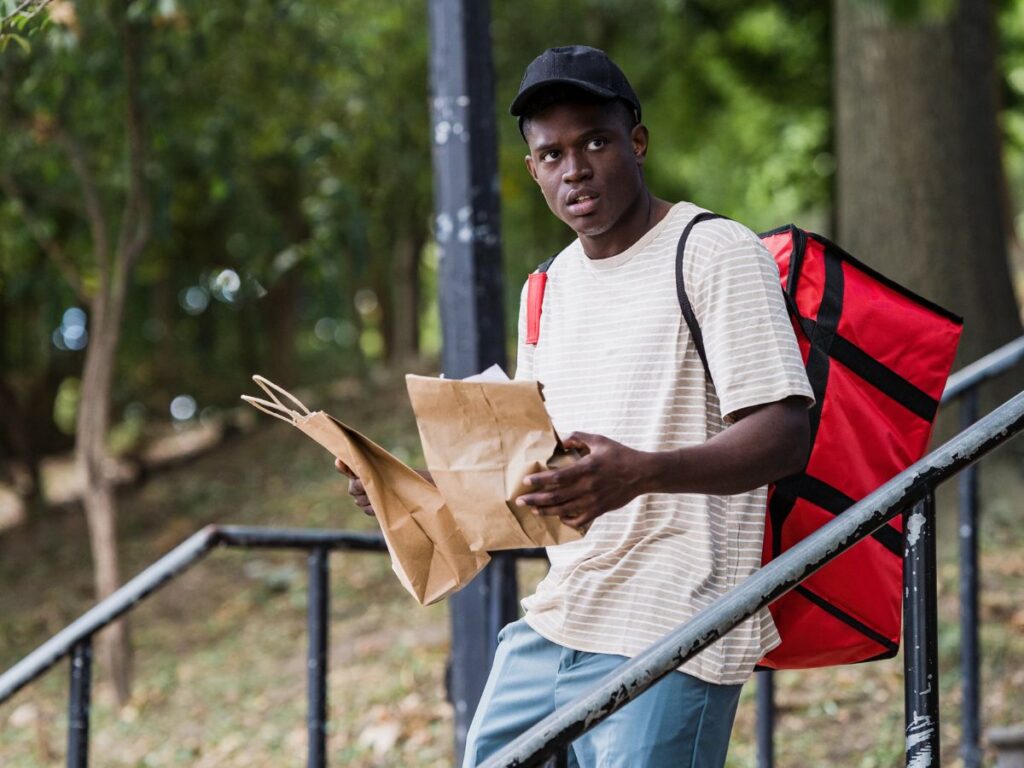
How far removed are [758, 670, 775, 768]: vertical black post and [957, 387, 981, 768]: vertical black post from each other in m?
0.54

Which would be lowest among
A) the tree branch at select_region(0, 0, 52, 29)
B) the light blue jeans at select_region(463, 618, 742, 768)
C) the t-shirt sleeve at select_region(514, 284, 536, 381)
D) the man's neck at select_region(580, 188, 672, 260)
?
the light blue jeans at select_region(463, 618, 742, 768)

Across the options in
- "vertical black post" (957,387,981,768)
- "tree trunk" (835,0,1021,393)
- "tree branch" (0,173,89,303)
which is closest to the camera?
"vertical black post" (957,387,981,768)

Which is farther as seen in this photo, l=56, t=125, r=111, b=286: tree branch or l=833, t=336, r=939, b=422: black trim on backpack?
l=56, t=125, r=111, b=286: tree branch

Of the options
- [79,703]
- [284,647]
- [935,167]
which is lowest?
[284,647]

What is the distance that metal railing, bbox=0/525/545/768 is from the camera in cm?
313

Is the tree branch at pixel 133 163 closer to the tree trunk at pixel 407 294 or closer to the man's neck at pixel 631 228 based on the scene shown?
the man's neck at pixel 631 228

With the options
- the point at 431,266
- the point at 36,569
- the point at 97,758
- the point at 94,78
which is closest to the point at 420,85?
the point at 94,78

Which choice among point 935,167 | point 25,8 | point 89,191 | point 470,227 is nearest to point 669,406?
point 470,227

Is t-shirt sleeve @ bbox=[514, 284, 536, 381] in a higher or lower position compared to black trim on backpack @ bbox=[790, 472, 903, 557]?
higher

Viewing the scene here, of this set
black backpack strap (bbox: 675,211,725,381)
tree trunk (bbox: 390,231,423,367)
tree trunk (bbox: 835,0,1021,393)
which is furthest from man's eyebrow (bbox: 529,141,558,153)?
tree trunk (bbox: 390,231,423,367)

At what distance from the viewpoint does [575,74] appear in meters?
1.91

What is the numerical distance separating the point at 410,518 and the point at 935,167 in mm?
4618

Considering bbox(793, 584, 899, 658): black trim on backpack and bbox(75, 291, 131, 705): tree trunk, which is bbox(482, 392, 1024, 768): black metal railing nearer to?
bbox(793, 584, 899, 658): black trim on backpack

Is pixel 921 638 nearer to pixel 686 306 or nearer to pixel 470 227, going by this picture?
pixel 686 306
